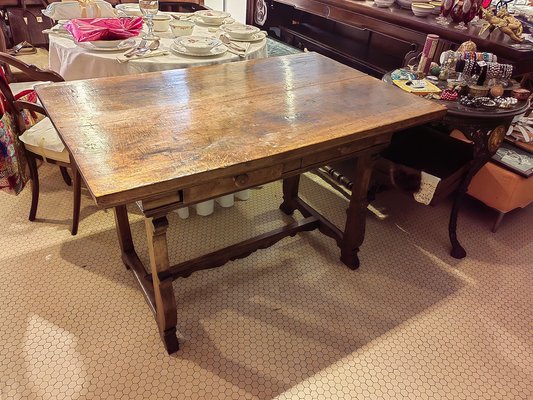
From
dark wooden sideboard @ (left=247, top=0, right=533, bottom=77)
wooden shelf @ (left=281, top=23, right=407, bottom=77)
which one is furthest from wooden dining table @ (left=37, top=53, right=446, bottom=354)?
wooden shelf @ (left=281, top=23, right=407, bottom=77)

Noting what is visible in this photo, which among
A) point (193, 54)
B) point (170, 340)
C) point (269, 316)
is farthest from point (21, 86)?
point (269, 316)

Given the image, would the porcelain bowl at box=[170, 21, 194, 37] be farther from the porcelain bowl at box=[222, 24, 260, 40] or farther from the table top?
the table top

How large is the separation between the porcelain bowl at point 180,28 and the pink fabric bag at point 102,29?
7.1 inches

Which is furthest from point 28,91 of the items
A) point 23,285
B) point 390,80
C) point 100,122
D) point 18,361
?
point 390,80

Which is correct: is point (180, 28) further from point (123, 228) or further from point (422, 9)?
point (422, 9)

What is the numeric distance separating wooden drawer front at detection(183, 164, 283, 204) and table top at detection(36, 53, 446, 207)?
0.29ft

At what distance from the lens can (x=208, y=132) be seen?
1.17m

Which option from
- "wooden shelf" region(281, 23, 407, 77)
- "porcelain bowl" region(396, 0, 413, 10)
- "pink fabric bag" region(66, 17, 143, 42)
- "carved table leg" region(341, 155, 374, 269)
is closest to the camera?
"carved table leg" region(341, 155, 374, 269)

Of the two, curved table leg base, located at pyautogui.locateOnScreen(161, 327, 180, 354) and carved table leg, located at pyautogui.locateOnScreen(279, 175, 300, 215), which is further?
carved table leg, located at pyautogui.locateOnScreen(279, 175, 300, 215)

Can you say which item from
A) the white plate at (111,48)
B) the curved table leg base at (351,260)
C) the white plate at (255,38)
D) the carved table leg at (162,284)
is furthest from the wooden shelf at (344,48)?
the carved table leg at (162,284)

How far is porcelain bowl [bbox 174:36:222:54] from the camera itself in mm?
1803

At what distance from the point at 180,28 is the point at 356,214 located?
4.25 feet

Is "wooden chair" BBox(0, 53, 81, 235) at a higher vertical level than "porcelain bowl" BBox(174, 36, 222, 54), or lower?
lower

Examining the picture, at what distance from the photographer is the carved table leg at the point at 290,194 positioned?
81.5 inches
